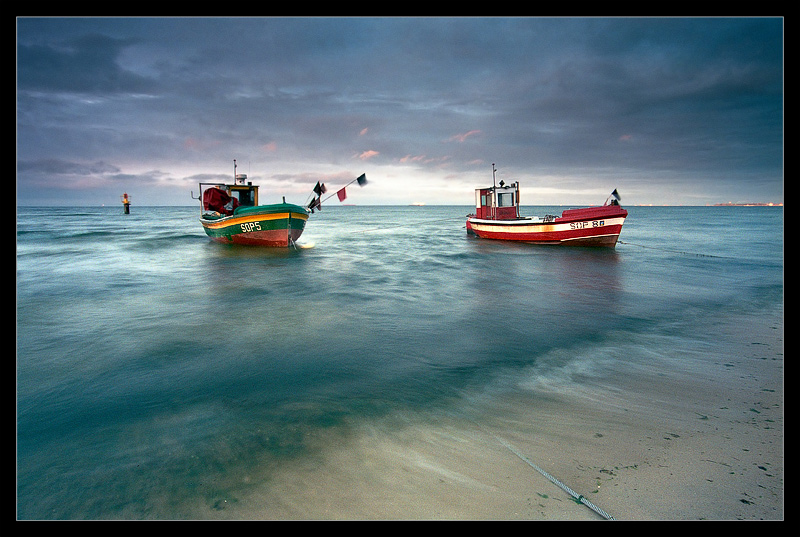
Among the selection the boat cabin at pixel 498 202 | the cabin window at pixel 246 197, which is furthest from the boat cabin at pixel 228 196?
the boat cabin at pixel 498 202

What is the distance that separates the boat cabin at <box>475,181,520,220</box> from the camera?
2822 cm

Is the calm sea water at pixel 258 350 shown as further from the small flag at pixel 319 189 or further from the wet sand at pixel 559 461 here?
the small flag at pixel 319 189

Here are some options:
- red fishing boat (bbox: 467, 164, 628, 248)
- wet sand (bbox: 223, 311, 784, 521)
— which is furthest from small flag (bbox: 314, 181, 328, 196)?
wet sand (bbox: 223, 311, 784, 521)

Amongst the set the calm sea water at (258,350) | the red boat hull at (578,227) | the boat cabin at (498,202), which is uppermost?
the boat cabin at (498,202)

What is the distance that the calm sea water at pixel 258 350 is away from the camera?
12.8 ft

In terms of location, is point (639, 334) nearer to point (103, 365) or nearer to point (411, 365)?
point (411, 365)

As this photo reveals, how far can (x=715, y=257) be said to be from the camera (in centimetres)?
2483

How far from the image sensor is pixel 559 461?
12.0 feet

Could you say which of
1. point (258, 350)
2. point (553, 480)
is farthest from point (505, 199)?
point (553, 480)

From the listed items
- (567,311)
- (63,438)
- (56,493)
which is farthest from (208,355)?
(567,311)

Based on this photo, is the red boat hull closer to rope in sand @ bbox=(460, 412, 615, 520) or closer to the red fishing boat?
the red fishing boat

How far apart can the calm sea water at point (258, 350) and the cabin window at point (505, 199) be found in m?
11.0

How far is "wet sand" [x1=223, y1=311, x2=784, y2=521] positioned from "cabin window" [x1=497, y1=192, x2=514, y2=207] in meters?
24.1

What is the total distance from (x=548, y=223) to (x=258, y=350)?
21923mm
